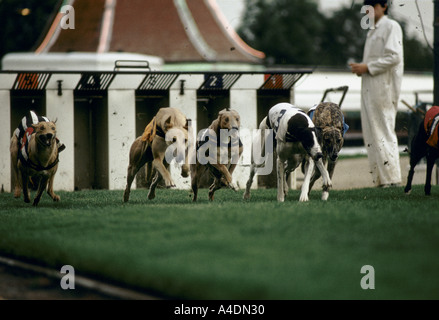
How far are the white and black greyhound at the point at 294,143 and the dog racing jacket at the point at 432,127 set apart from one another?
1563mm

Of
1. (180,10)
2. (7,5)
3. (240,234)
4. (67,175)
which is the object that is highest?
(7,5)

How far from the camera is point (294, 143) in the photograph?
12.1m

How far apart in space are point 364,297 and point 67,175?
1218 cm

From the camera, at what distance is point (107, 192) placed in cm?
1584

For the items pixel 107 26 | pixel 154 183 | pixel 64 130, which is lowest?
pixel 154 183

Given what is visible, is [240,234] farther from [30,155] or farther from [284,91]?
[284,91]

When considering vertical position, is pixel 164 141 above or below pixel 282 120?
below

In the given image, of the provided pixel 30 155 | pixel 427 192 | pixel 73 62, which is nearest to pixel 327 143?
pixel 427 192

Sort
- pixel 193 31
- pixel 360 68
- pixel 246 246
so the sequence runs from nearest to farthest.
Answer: pixel 246 246
pixel 360 68
pixel 193 31

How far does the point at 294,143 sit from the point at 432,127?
2.07m

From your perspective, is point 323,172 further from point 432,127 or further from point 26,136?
point 26,136

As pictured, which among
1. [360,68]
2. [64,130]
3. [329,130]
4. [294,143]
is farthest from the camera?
[64,130]

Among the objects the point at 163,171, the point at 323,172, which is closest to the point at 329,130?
the point at 323,172

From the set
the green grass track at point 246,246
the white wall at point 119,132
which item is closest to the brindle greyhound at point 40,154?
the green grass track at point 246,246
